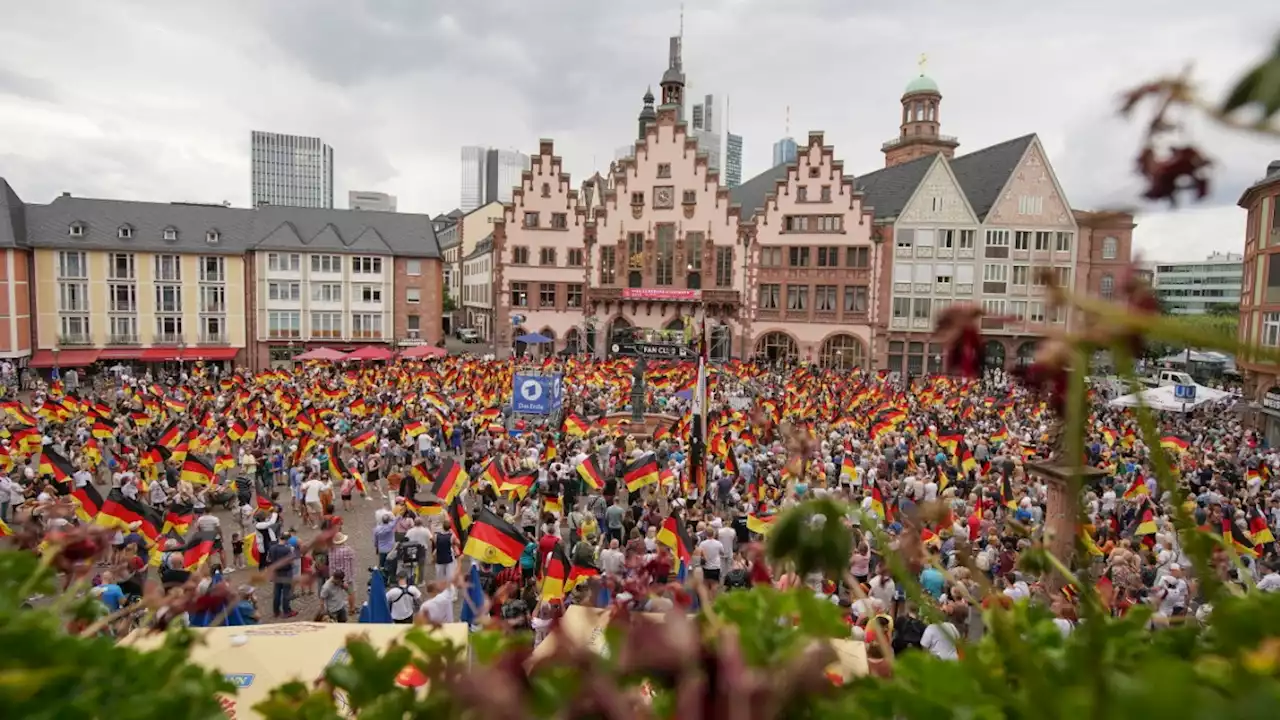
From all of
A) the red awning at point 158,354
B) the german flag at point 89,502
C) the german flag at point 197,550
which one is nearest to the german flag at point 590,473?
the german flag at point 197,550

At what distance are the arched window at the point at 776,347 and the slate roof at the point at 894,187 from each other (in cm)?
1050

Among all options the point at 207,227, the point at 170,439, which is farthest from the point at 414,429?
the point at 207,227

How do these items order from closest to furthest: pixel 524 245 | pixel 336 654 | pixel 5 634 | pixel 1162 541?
pixel 5 634, pixel 336 654, pixel 1162 541, pixel 524 245

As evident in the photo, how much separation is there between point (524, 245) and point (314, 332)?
50.9 feet

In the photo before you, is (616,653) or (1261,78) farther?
(616,653)

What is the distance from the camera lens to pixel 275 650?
19.6 ft

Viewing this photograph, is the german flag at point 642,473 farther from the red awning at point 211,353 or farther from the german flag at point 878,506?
the red awning at point 211,353

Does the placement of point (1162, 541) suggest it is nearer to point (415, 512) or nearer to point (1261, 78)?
point (415, 512)

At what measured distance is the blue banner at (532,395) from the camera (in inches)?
1033

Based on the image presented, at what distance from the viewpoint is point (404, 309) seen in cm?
5734

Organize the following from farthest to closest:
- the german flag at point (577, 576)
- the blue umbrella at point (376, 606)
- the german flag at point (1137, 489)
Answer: the german flag at point (1137, 489) → the german flag at point (577, 576) → the blue umbrella at point (376, 606)

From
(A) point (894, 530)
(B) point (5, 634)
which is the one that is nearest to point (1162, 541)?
(A) point (894, 530)

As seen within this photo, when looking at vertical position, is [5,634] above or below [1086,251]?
below

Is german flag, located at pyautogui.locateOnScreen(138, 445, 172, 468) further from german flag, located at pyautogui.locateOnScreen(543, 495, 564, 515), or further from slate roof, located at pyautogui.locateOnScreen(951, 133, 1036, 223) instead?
slate roof, located at pyautogui.locateOnScreen(951, 133, 1036, 223)
